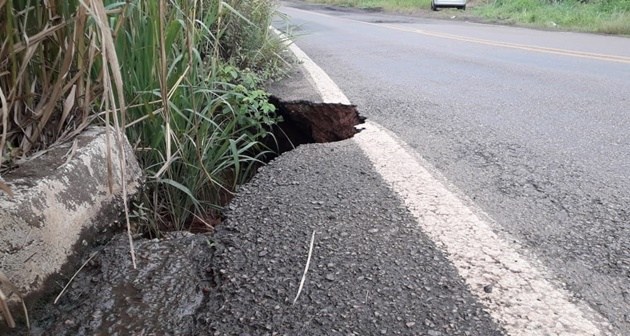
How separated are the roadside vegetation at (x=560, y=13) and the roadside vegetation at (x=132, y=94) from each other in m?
11.0

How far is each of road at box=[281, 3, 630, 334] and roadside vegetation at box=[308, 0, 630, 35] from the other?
6539mm

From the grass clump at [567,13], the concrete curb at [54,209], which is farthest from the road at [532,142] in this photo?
the grass clump at [567,13]

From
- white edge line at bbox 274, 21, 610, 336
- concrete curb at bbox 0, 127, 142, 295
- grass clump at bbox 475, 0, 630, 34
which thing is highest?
grass clump at bbox 475, 0, 630, 34

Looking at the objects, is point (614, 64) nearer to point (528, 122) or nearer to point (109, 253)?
point (528, 122)

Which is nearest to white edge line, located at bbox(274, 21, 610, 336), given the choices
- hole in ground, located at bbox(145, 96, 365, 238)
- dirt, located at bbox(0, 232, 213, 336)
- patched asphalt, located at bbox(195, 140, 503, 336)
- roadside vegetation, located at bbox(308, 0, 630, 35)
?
patched asphalt, located at bbox(195, 140, 503, 336)

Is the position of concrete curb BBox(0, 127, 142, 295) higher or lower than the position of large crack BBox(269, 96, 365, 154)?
higher

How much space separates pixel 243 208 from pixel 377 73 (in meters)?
3.02

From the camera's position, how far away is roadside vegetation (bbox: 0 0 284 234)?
1231 millimetres

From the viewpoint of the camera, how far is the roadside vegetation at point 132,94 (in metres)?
1.23

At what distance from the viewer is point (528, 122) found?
290cm

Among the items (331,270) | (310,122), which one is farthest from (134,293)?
(310,122)

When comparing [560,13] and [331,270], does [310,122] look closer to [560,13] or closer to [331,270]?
[331,270]

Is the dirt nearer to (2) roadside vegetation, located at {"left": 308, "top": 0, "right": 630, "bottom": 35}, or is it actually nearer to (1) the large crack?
(1) the large crack

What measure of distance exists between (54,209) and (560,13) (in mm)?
15366
